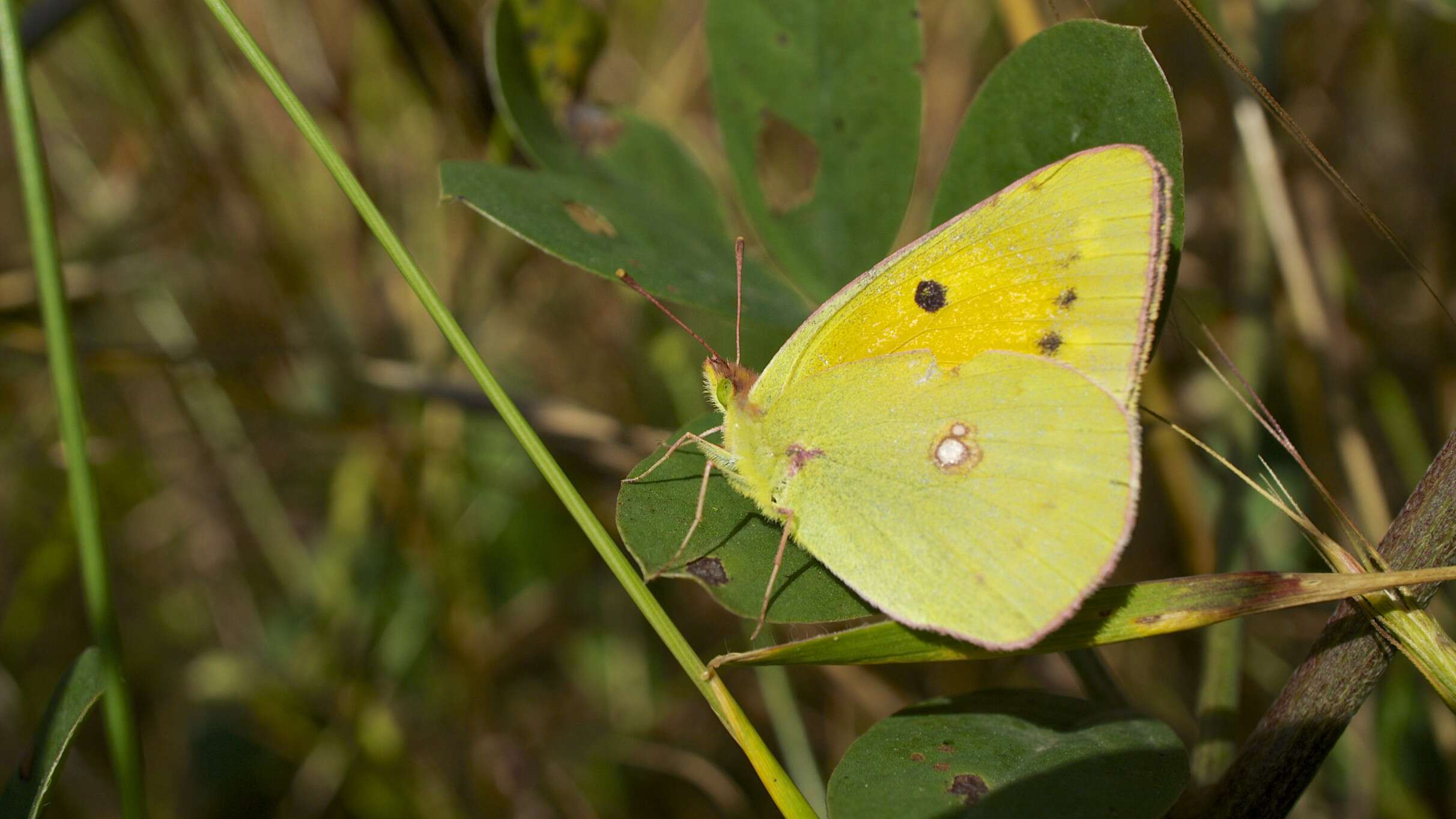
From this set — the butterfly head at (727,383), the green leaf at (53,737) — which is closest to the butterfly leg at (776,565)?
the butterfly head at (727,383)

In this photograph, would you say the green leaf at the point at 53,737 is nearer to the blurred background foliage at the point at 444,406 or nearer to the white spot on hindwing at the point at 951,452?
the white spot on hindwing at the point at 951,452

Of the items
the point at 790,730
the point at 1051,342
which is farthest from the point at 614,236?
the point at 790,730

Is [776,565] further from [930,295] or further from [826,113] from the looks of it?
[826,113]

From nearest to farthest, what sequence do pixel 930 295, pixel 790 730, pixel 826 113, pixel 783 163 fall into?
pixel 930 295 → pixel 826 113 → pixel 790 730 → pixel 783 163

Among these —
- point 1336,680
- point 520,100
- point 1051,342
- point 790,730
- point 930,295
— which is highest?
point 520,100

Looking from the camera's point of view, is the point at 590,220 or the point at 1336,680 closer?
the point at 1336,680

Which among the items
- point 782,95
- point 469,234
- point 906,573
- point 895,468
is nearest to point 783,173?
point 469,234

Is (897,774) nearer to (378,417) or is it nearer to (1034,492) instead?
(1034,492)
